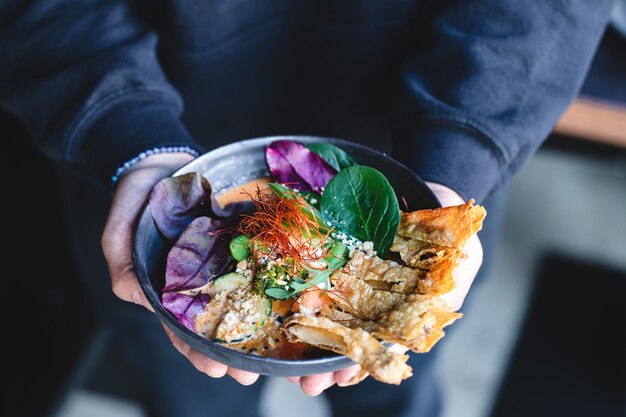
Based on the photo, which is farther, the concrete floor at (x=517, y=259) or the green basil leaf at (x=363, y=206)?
the concrete floor at (x=517, y=259)

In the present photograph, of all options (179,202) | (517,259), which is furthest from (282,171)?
(517,259)

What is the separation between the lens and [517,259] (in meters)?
1.91

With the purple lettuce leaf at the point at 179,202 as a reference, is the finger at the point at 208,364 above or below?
below

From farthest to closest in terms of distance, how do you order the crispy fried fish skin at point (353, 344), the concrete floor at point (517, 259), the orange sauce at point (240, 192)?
the concrete floor at point (517, 259)
the orange sauce at point (240, 192)
the crispy fried fish skin at point (353, 344)

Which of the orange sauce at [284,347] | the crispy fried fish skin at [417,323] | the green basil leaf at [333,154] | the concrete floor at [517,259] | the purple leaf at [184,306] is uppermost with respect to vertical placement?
the green basil leaf at [333,154]

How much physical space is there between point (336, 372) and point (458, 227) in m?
0.22

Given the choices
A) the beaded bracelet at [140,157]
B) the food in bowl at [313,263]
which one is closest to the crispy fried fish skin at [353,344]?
the food in bowl at [313,263]

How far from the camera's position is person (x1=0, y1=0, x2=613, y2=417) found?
2.81ft

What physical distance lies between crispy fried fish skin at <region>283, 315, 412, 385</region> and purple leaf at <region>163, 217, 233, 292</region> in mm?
117

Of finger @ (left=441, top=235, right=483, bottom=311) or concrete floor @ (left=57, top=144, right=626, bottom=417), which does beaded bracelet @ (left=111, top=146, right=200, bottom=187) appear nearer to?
finger @ (left=441, top=235, right=483, bottom=311)

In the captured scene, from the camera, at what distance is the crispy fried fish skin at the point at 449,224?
2.22ft

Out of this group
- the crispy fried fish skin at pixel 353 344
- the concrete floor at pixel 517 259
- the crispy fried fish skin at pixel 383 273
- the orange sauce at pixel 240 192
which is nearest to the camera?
the crispy fried fish skin at pixel 353 344

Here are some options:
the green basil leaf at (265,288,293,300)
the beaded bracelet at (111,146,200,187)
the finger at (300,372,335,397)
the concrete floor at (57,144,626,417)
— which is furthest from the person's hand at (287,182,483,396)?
the concrete floor at (57,144,626,417)

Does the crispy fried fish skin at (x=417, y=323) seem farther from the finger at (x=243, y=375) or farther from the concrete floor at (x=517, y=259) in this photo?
the concrete floor at (x=517, y=259)
